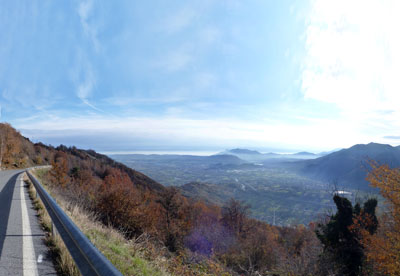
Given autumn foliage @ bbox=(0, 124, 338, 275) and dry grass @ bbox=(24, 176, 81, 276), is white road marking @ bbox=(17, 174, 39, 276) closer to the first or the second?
dry grass @ bbox=(24, 176, 81, 276)

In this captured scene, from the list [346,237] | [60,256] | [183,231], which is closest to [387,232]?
[346,237]

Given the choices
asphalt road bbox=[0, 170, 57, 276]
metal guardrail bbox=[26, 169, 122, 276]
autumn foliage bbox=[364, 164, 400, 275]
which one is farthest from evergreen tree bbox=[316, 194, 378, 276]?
metal guardrail bbox=[26, 169, 122, 276]

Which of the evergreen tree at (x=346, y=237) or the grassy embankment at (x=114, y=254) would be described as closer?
the grassy embankment at (x=114, y=254)

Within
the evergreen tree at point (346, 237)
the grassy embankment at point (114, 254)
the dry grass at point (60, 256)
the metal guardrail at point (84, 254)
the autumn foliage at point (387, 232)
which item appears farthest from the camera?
the evergreen tree at point (346, 237)

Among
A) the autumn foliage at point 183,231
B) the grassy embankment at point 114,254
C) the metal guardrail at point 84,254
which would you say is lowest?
the autumn foliage at point 183,231

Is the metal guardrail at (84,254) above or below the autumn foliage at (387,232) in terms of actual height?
above

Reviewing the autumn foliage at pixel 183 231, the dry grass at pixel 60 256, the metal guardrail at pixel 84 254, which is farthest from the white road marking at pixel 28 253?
the autumn foliage at pixel 183 231

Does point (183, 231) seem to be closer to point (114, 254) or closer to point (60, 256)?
point (114, 254)

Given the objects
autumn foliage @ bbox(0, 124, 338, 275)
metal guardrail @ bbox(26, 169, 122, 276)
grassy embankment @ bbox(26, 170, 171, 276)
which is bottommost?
autumn foliage @ bbox(0, 124, 338, 275)

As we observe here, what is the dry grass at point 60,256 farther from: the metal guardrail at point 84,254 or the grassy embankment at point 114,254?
the metal guardrail at point 84,254

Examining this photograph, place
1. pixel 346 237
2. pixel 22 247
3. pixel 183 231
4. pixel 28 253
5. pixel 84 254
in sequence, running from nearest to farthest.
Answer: pixel 84 254 < pixel 28 253 < pixel 22 247 < pixel 346 237 < pixel 183 231

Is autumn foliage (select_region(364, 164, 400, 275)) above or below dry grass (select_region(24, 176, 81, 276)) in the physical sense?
below

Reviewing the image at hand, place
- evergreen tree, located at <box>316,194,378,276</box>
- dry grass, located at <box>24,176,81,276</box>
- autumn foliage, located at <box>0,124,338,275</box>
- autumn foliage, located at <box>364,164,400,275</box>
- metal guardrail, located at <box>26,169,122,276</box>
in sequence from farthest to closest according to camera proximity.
Result: evergreen tree, located at <box>316,194,378,276</box> → autumn foliage, located at <box>364,164,400,275</box> → autumn foliage, located at <box>0,124,338,275</box> → dry grass, located at <box>24,176,81,276</box> → metal guardrail, located at <box>26,169,122,276</box>

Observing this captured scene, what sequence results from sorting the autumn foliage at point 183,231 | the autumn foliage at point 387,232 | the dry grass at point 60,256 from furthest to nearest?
1. the autumn foliage at point 387,232
2. the autumn foliage at point 183,231
3. the dry grass at point 60,256
